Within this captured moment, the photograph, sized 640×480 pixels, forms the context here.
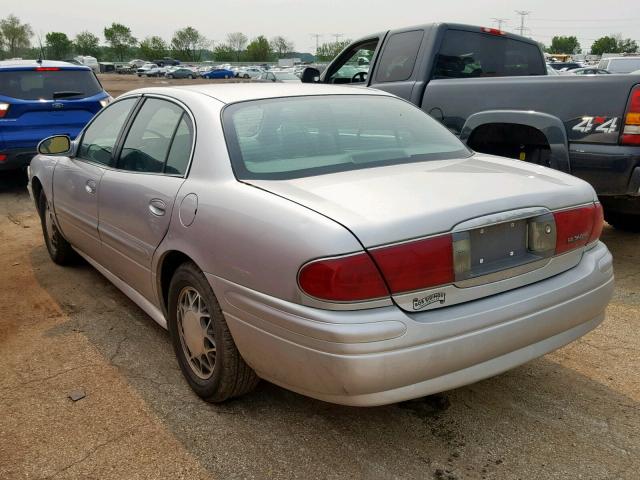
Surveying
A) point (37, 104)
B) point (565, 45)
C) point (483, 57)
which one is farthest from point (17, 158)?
point (565, 45)

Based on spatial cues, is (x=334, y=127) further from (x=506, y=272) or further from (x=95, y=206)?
(x=95, y=206)

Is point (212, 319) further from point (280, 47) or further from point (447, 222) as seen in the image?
point (280, 47)

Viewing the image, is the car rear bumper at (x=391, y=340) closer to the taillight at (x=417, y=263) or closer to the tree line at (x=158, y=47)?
the taillight at (x=417, y=263)

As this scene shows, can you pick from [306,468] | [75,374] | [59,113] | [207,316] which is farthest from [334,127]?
[59,113]

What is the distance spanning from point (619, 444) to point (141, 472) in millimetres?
2018

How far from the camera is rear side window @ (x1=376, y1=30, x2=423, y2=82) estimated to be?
19.5 feet

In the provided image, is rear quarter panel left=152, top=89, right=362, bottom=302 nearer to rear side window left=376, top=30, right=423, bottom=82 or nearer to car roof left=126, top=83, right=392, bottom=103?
car roof left=126, top=83, right=392, bottom=103

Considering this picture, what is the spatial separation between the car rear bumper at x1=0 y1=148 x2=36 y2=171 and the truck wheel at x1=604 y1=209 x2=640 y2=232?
7.00 m

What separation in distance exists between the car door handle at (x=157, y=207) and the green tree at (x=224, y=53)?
136105 mm

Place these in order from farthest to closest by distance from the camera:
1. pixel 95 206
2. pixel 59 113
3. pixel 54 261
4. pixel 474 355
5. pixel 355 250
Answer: pixel 59 113 < pixel 54 261 < pixel 95 206 < pixel 474 355 < pixel 355 250

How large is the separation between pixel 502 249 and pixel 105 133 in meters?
2.90

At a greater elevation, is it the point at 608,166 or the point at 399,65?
the point at 399,65

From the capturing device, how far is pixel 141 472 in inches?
95.9

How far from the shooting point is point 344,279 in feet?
6.93
